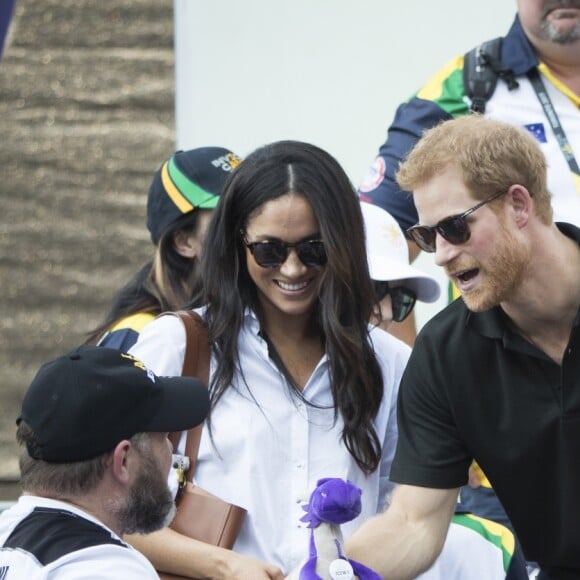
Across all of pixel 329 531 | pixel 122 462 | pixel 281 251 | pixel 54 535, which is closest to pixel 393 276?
pixel 281 251

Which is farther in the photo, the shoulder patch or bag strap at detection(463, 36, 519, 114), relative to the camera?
bag strap at detection(463, 36, 519, 114)

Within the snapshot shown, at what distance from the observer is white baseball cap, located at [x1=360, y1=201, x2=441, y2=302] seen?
4492mm

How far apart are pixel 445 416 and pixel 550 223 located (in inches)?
Result: 20.5

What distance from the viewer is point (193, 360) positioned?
378 cm

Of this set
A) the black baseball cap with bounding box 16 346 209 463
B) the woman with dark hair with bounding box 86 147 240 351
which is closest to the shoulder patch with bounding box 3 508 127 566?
the black baseball cap with bounding box 16 346 209 463

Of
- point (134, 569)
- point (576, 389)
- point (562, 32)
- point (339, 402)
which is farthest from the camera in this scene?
point (562, 32)

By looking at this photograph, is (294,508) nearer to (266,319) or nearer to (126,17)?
(266,319)

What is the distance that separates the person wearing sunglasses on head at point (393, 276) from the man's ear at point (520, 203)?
39.3 inches

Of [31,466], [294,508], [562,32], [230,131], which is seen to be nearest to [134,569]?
[31,466]

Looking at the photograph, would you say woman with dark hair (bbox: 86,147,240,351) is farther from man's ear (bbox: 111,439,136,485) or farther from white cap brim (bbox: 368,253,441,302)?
man's ear (bbox: 111,439,136,485)

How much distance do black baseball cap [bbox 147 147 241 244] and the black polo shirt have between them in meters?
1.05

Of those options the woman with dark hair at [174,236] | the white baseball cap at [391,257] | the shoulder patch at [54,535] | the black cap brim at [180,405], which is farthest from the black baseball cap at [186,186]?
the shoulder patch at [54,535]

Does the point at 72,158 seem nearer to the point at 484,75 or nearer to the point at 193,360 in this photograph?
the point at 484,75

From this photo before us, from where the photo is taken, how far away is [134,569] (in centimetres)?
296
